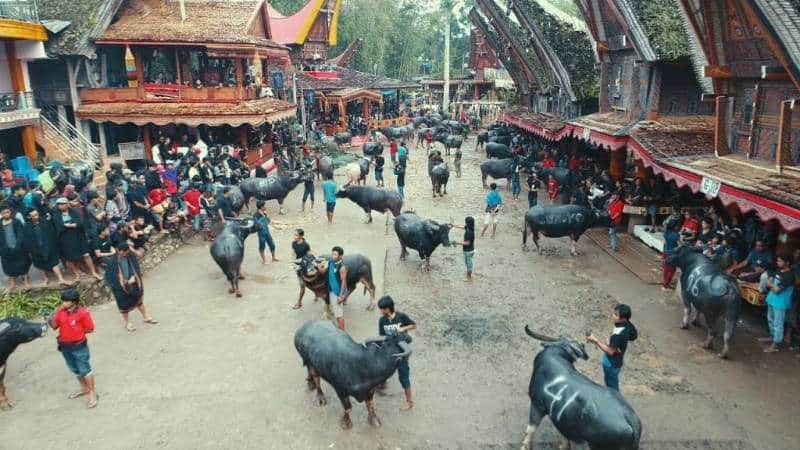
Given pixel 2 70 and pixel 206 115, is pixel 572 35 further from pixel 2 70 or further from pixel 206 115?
pixel 2 70

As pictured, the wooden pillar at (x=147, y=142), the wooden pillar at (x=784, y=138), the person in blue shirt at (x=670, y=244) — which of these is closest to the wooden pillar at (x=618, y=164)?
the person in blue shirt at (x=670, y=244)

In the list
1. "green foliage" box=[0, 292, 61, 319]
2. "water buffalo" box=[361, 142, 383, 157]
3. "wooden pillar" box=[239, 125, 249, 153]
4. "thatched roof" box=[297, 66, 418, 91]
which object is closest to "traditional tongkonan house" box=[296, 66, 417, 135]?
"thatched roof" box=[297, 66, 418, 91]

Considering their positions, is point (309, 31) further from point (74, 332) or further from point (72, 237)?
point (74, 332)

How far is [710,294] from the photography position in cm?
850

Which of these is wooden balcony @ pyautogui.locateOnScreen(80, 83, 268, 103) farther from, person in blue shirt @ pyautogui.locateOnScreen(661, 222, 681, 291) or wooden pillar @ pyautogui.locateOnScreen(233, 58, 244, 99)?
person in blue shirt @ pyautogui.locateOnScreen(661, 222, 681, 291)

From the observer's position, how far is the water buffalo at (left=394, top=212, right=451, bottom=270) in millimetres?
12219

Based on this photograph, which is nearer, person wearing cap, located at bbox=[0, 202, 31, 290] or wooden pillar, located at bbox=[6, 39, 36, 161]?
person wearing cap, located at bbox=[0, 202, 31, 290]

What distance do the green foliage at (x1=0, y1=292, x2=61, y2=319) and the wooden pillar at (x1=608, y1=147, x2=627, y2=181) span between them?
14.7 m

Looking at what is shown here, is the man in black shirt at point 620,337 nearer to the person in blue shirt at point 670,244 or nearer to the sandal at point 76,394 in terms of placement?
the person in blue shirt at point 670,244

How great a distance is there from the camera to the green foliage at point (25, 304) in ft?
32.6

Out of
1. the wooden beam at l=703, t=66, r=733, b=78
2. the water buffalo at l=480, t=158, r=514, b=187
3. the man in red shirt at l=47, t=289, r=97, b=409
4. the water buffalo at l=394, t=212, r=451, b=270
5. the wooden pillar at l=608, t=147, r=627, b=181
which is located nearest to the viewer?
the man in red shirt at l=47, t=289, r=97, b=409

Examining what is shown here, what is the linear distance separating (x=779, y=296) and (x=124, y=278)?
10.6 m

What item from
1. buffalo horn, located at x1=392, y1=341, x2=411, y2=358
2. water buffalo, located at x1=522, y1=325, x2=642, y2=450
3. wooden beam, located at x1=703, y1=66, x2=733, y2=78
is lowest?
water buffalo, located at x1=522, y1=325, x2=642, y2=450

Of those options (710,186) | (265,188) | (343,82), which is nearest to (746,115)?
(710,186)
